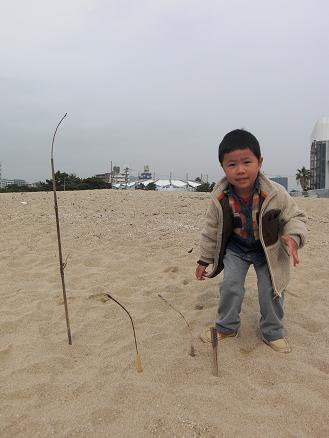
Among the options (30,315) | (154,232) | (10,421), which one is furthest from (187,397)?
(154,232)

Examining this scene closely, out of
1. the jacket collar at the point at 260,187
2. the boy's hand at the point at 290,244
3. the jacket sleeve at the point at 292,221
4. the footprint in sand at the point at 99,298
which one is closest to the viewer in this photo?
the boy's hand at the point at 290,244

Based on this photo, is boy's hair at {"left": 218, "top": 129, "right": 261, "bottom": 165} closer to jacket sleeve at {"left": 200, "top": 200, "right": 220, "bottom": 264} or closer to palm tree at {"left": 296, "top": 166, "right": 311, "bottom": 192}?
jacket sleeve at {"left": 200, "top": 200, "right": 220, "bottom": 264}

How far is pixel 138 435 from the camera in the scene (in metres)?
1.52

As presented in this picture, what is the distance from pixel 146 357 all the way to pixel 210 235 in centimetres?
87

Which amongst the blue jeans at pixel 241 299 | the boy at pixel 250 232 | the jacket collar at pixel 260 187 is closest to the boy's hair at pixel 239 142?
the boy at pixel 250 232

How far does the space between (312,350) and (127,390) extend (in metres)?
1.13

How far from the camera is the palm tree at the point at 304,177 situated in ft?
139

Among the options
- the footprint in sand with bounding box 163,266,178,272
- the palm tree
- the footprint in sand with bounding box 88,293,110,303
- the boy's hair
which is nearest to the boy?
the boy's hair

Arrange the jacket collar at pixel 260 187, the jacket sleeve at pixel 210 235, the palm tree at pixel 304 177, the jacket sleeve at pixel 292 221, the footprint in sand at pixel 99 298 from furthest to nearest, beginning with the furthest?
the palm tree at pixel 304 177, the footprint in sand at pixel 99 298, the jacket sleeve at pixel 210 235, the jacket collar at pixel 260 187, the jacket sleeve at pixel 292 221

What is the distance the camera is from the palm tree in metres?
42.4

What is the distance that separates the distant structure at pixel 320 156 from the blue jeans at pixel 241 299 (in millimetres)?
43435

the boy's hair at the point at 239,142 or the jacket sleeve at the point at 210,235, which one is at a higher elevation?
the boy's hair at the point at 239,142

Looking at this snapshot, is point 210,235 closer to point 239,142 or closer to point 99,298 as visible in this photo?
point 239,142

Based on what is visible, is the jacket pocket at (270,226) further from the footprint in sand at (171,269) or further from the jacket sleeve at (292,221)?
the footprint in sand at (171,269)
